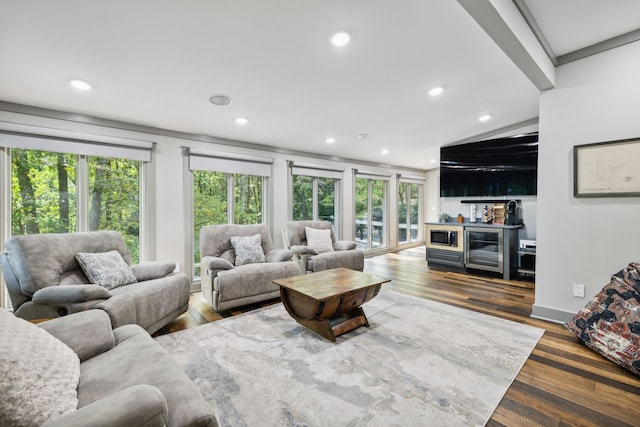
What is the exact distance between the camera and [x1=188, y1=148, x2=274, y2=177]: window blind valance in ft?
13.7

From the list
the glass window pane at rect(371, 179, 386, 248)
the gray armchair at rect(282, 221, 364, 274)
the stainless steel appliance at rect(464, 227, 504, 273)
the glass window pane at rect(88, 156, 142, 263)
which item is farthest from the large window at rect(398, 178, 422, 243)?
the glass window pane at rect(88, 156, 142, 263)

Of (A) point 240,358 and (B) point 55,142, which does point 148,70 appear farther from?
(A) point 240,358

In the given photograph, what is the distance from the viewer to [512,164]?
4848mm

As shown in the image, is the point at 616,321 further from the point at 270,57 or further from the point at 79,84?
the point at 79,84

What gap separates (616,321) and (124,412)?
3.25 m

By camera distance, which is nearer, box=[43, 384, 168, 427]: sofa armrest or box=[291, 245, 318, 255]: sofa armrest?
box=[43, 384, 168, 427]: sofa armrest

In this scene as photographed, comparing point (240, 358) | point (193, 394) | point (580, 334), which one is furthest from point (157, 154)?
point (580, 334)

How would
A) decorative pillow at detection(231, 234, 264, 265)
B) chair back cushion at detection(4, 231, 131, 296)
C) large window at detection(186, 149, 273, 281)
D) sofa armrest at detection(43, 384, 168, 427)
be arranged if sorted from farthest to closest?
large window at detection(186, 149, 273, 281)
decorative pillow at detection(231, 234, 264, 265)
chair back cushion at detection(4, 231, 131, 296)
sofa armrest at detection(43, 384, 168, 427)

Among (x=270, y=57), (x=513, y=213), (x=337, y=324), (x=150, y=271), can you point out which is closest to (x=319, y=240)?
(x=337, y=324)

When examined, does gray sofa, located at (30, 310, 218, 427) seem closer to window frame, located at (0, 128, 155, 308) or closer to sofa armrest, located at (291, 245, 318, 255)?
window frame, located at (0, 128, 155, 308)

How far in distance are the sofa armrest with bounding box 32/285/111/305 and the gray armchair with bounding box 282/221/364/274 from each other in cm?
263

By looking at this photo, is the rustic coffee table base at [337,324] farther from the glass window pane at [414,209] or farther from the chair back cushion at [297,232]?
the glass window pane at [414,209]

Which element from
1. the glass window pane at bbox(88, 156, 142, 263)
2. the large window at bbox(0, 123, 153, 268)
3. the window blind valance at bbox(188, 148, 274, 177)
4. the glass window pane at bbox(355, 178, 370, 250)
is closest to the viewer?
the large window at bbox(0, 123, 153, 268)

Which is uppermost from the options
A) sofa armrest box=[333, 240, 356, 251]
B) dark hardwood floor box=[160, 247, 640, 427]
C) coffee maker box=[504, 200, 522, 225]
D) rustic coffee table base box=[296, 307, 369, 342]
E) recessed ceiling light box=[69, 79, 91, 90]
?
recessed ceiling light box=[69, 79, 91, 90]
